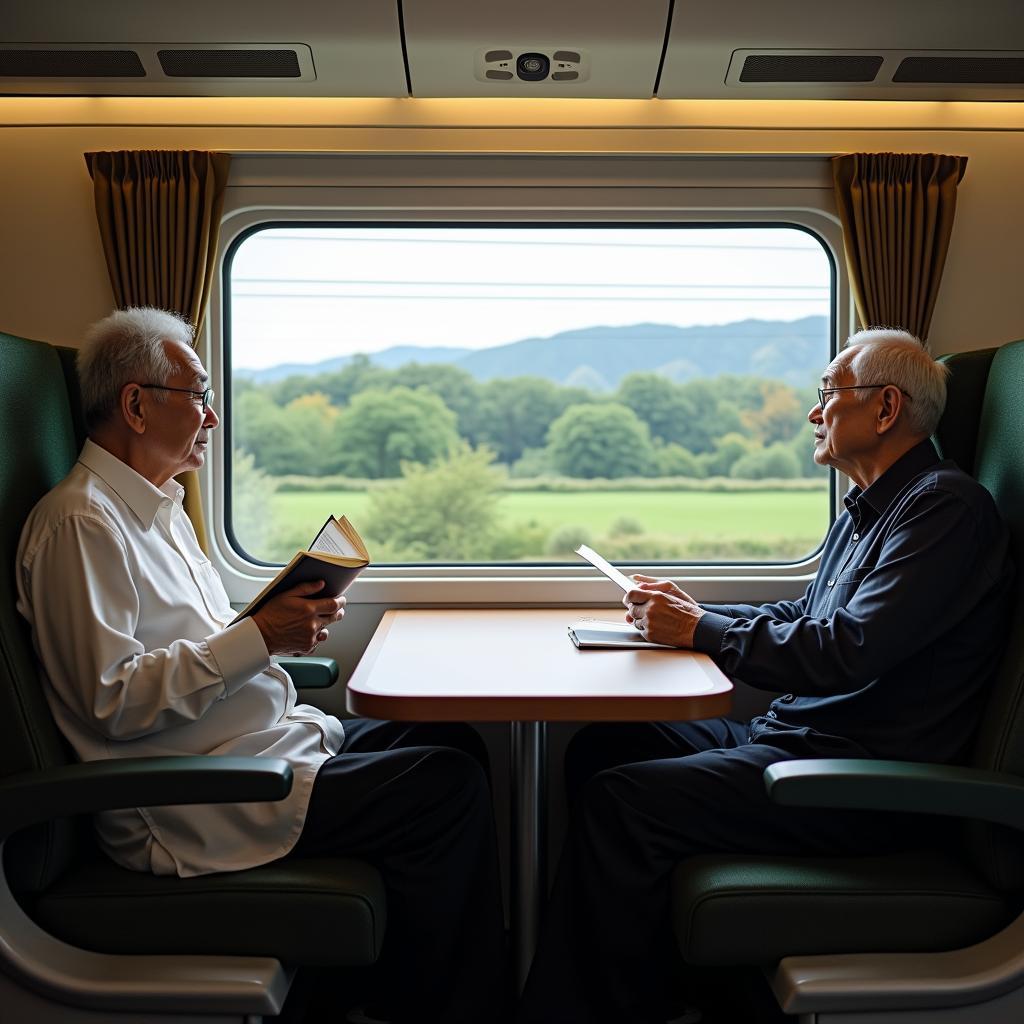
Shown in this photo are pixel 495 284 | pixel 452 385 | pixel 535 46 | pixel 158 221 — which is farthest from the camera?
pixel 452 385

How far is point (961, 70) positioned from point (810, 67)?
1.33 ft

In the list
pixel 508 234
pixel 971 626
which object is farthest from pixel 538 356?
pixel 971 626

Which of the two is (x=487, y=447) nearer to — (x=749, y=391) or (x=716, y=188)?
(x=749, y=391)

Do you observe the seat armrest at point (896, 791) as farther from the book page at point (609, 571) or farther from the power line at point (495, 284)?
the power line at point (495, 284)

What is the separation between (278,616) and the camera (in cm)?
177

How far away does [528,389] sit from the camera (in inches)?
469

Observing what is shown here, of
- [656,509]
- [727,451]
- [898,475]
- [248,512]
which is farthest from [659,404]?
[898,475]

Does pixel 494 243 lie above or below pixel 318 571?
above

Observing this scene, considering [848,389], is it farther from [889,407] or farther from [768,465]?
[768,465]

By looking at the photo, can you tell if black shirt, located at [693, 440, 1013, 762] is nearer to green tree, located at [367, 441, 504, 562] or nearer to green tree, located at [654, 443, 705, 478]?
green tree, located at [367, 441, 504, 562]

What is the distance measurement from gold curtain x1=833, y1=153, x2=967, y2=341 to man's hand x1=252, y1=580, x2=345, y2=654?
5.95 feet

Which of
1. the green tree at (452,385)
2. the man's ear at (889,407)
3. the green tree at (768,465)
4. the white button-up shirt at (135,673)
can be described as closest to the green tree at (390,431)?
the green tree at (452,385)

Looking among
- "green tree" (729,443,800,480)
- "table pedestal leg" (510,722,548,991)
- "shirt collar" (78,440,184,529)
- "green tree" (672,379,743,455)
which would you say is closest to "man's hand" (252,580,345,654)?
"shirt collar" (78,440,184,529)

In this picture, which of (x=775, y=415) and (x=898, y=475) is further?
(x=775, y=415)
